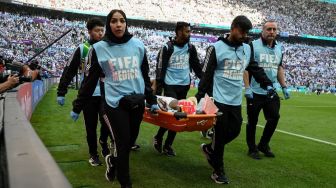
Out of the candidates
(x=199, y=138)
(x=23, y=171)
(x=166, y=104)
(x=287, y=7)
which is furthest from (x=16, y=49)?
(x=287, y=7)

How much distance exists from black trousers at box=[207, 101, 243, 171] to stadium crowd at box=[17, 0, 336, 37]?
145 feet

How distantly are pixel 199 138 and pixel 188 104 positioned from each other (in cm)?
362

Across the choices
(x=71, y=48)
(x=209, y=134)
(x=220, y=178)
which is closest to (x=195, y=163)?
(x=220, y=178)

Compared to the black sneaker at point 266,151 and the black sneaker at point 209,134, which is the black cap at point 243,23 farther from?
the black sneaker at point 209,134

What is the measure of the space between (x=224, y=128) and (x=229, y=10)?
56.7 m

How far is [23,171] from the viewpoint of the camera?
1694 millimetres

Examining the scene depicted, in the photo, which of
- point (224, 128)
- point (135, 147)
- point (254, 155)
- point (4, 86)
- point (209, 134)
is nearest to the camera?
point (4, 86)

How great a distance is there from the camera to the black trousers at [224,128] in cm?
532

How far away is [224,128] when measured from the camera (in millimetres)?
5316

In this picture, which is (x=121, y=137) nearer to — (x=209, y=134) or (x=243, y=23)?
(x=243, y=23)

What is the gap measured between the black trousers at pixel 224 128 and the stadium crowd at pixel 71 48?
2190 centimetres

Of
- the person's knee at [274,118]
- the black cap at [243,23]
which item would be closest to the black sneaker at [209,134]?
the person's knee at [274,118]

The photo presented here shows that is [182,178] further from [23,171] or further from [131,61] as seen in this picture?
[23,171]

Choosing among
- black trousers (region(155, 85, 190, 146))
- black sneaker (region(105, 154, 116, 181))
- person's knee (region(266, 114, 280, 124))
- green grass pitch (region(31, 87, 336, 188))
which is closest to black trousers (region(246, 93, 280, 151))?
person's knee (region(266, 114, 280, 124))
